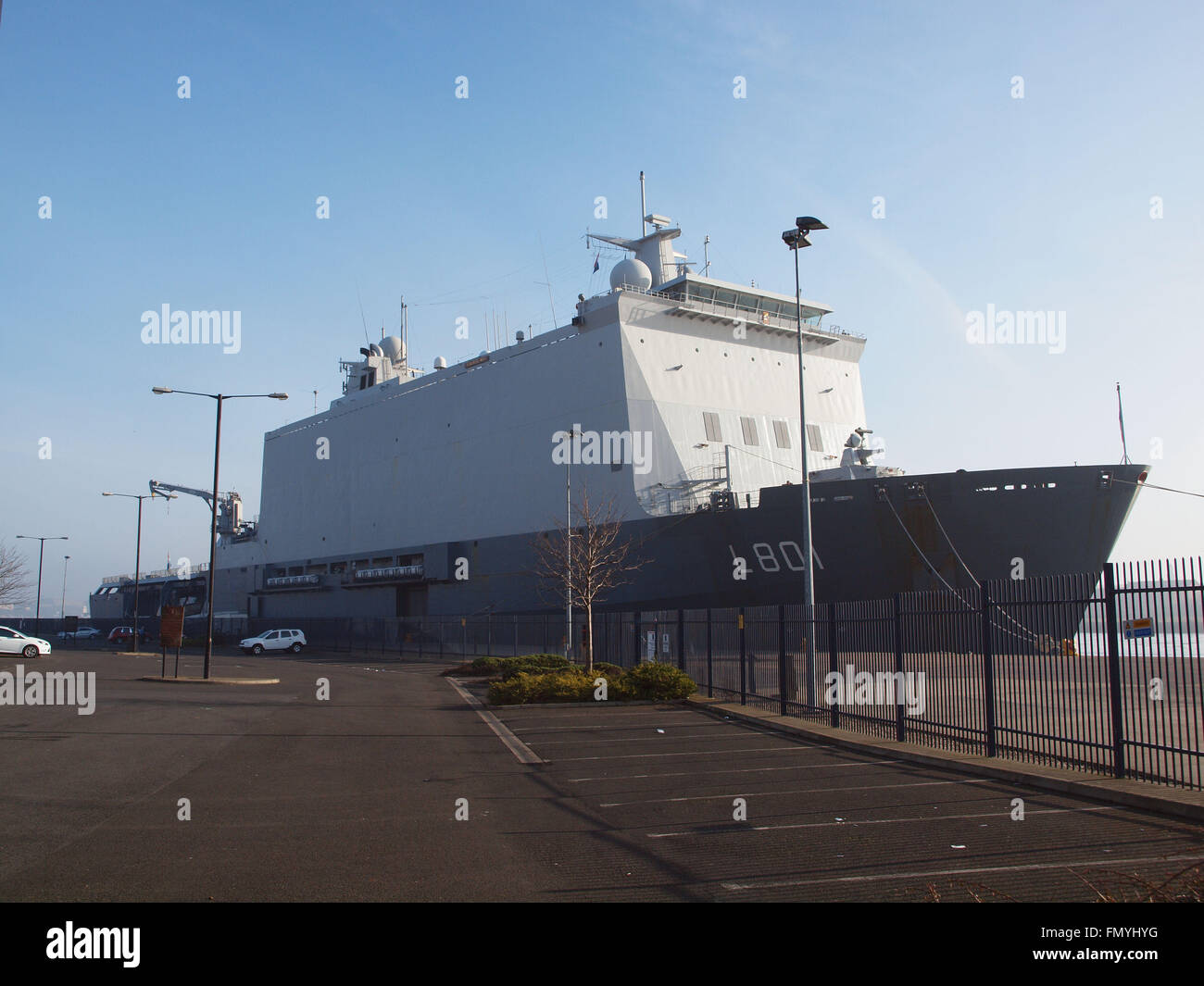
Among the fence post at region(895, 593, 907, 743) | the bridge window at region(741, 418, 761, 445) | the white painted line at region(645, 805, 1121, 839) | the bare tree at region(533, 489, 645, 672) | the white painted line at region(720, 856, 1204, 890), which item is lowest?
the white painted line at region(645, 805, 1121, 839)

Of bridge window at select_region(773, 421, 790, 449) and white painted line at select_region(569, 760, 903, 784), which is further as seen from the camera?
bridge window at select_region(773, 421, 790, 449)

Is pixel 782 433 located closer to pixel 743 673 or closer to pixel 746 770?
pixel 743 673

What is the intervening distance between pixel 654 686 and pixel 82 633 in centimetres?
7077

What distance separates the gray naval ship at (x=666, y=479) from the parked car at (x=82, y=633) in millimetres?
25844

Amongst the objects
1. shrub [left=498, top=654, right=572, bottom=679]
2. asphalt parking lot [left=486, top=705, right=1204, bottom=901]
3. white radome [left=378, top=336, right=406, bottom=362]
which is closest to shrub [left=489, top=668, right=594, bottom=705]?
shrub [left=498, top=654, right=572, bottom=679]

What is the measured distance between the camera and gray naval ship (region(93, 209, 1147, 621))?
26094 mm

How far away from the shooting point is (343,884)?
249 inches

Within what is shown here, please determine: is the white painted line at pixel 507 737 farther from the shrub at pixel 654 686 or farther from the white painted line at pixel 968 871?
the white painted line at pixel 968 871

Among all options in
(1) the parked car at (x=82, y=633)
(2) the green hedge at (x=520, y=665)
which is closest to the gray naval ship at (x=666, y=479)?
(2) the green hedge at (x=520, y=665)

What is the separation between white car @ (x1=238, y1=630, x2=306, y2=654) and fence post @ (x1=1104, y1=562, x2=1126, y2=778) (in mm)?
45369

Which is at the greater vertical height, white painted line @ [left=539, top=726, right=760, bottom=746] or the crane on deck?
the crane on deck

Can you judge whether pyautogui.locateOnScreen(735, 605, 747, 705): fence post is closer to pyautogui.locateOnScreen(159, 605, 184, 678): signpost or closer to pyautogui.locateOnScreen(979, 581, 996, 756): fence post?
pyautogui.locateOnScreen(979, 581, 996, 756): fence post
